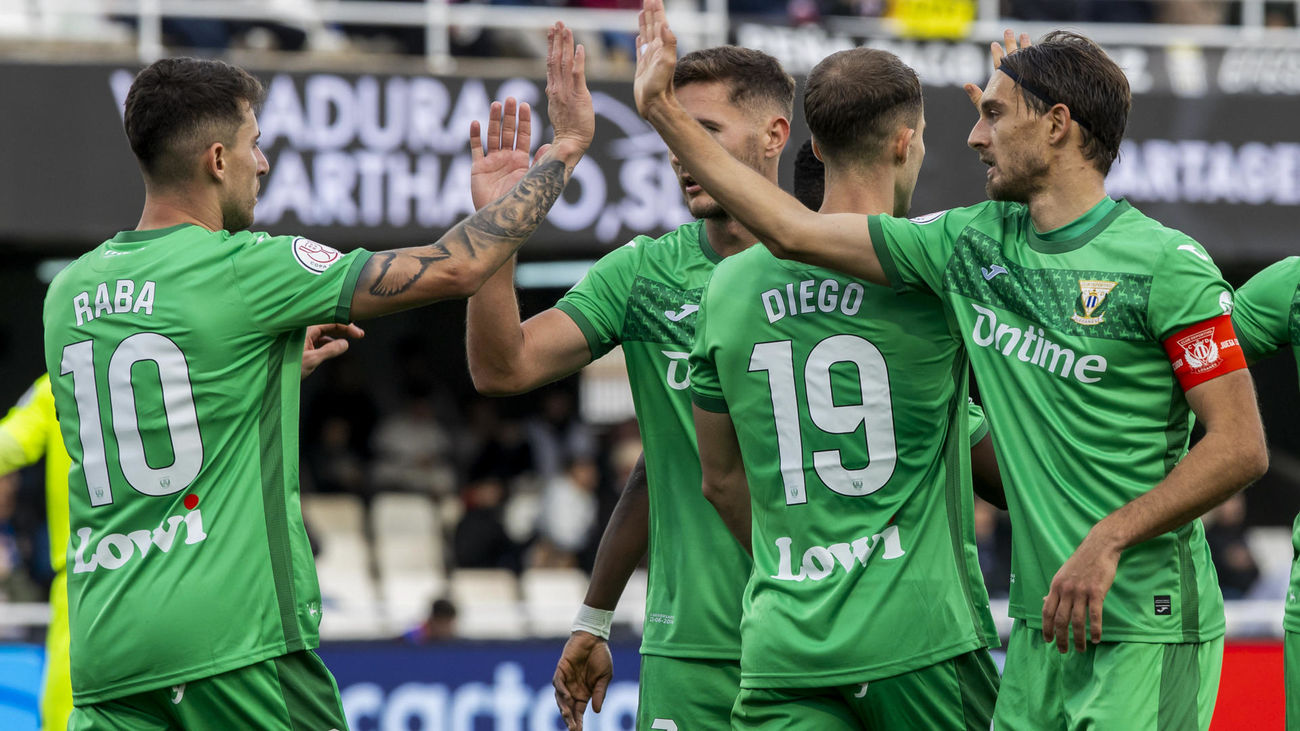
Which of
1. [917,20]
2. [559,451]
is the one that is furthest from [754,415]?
[559,451]

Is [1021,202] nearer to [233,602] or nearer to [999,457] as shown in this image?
[999,457]

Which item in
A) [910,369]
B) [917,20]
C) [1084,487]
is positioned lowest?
[1084,487]

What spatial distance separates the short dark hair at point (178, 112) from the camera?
3799 mm

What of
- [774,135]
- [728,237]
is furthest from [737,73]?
[728,237]

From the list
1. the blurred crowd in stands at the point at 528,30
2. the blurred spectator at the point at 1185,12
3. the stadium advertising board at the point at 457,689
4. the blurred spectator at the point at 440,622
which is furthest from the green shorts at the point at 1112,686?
the blurred spectator at the point at 1185,12

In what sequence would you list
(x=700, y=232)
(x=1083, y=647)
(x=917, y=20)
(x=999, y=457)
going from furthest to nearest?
(x=917, y=20), (x=700, y=232), (x=999, y=457), (x=1083, y=647)

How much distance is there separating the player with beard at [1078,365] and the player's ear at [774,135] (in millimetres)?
789

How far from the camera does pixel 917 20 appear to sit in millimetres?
11398

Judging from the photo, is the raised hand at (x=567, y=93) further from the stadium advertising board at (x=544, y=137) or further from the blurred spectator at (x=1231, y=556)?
the blurred spectator at (x=1231, y=556)

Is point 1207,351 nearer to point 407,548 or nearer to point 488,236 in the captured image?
point 488,236

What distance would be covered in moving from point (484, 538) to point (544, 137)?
131 inches

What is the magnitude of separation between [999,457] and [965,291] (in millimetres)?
363

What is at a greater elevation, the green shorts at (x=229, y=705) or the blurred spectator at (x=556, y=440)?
the blurred spectator at (x=556, y=440)

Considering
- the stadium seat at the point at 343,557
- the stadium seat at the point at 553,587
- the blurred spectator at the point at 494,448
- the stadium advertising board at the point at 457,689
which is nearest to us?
the stadium advertising board at the point at 457,689
